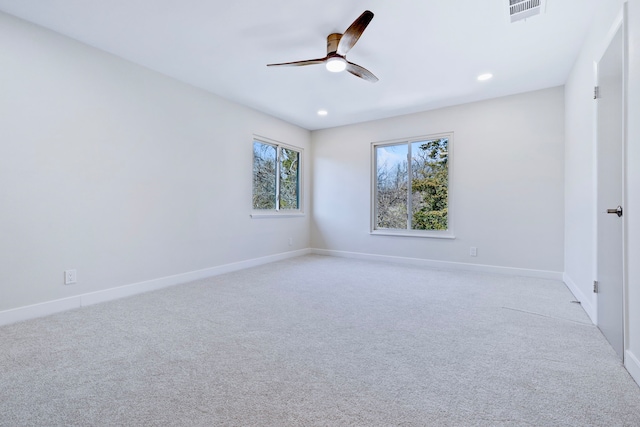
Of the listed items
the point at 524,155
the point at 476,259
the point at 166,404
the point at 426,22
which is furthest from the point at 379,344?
the point at 524,155

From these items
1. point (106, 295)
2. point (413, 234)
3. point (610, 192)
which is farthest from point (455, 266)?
point (106, 295)

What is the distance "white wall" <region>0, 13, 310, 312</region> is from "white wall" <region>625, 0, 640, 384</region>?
3.94 metres

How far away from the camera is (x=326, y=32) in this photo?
262 centimetres

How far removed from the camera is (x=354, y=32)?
2289 millimetres

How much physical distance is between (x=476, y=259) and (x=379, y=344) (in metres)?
2.99

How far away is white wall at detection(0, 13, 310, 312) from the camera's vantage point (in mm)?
2400

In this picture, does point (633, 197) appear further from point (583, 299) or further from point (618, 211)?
point (583, 299)

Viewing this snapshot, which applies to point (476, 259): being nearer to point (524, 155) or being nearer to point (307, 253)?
point (524, 155)

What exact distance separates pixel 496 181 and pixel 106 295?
4.90 metres

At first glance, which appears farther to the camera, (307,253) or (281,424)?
(307,253)

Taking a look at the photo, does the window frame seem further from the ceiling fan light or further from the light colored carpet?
the ceiling fan light

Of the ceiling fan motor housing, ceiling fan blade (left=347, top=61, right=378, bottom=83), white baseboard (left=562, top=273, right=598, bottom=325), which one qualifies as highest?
the ceiling fan motor housing

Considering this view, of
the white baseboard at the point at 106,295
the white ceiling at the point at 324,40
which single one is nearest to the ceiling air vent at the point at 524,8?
the white ceiling at the point at 324,40

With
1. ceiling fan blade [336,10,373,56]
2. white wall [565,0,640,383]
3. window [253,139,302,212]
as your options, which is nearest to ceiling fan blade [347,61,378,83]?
ceiling fan blade [336,10,373,56]
